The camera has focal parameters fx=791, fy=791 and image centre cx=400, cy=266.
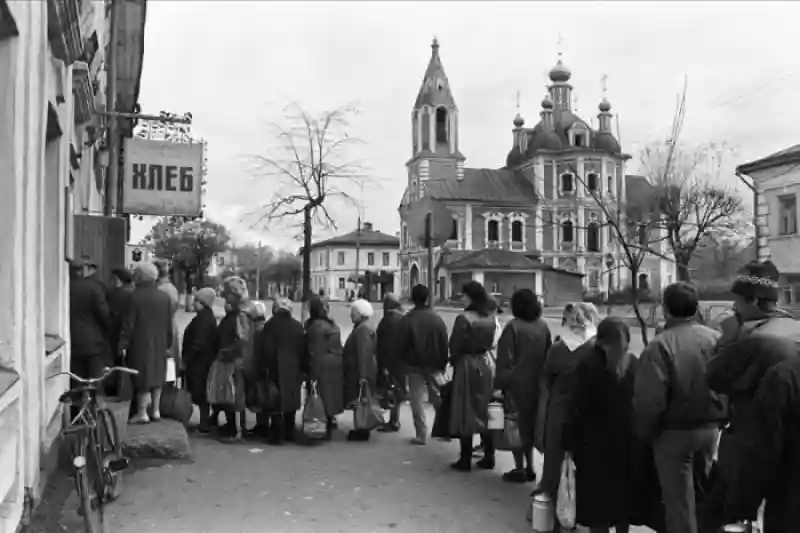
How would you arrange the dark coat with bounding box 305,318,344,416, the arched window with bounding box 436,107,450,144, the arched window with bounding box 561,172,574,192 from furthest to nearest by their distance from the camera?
the arched window with bounding box 436,107,450,144 → the arched window with bounding box 561,172,574,192 → the dark coat with bounding box 305,318,344,416

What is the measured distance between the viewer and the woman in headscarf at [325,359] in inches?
376

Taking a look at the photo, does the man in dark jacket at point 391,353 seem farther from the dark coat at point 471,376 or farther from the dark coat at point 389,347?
the dark coat at point 471,376

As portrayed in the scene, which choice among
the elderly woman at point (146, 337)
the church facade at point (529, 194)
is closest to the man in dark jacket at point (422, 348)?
the elderly woman at point (146, 337)

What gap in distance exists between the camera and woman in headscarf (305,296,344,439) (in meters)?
9.55

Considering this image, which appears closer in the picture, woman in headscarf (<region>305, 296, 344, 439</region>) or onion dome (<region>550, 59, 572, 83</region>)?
woman in headscarf (<region>305, 296, 344, 439</region>)

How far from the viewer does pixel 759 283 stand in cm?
458

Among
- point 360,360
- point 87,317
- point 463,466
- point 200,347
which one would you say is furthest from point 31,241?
point 463,466

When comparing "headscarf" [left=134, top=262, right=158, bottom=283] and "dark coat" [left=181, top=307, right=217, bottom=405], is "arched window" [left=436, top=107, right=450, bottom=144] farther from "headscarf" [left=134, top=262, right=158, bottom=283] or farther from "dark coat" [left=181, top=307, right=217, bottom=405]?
"headscarf" [left=134, top=262, right=158, bottom=283]

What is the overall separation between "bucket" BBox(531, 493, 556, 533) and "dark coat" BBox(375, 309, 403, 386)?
13.0 feet

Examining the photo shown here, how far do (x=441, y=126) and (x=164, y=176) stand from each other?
65.2 metres

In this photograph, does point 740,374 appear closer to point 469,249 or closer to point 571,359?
point 571,359

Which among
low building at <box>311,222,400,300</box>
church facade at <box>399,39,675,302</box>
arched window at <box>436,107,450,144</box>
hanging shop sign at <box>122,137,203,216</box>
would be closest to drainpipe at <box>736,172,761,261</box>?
hanging shop sign at <box>122,137,203,216</box>

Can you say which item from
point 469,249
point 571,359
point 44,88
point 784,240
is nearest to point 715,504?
point 571,359

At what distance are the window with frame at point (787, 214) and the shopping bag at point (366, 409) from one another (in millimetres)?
21244
